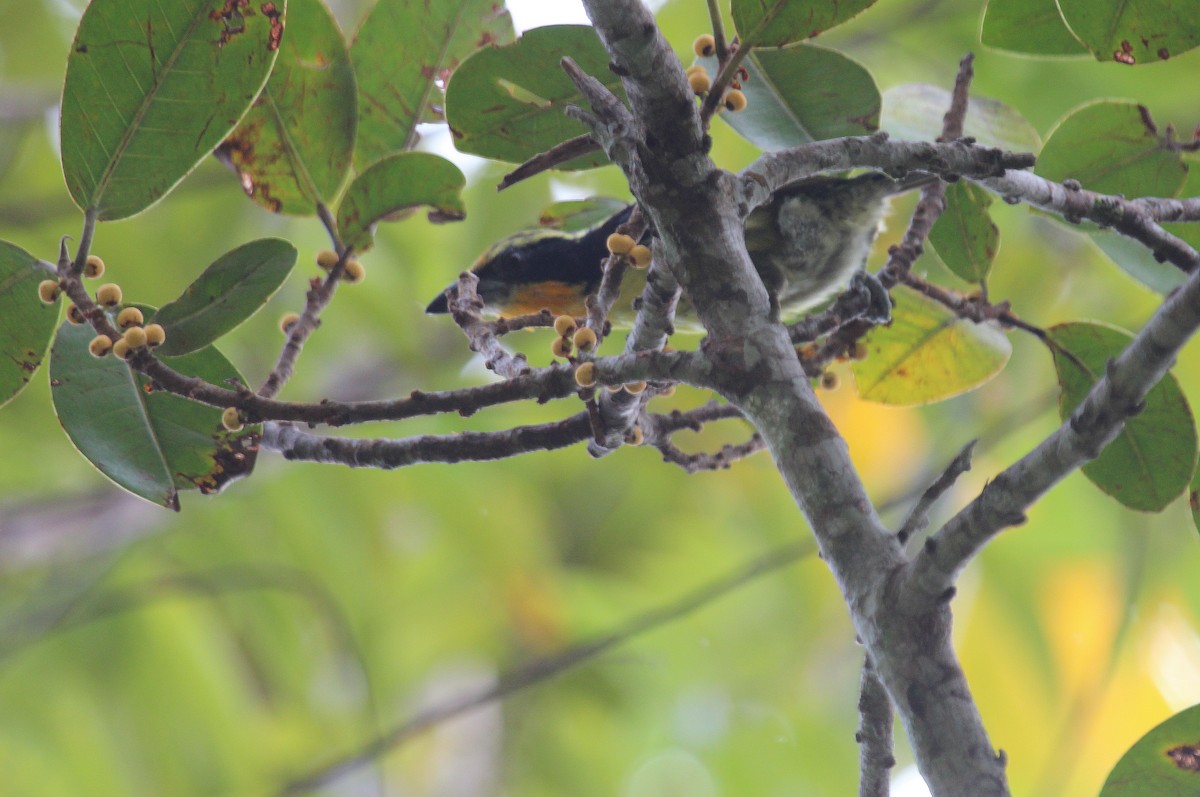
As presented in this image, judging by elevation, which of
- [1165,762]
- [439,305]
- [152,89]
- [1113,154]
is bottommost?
[1165,762]

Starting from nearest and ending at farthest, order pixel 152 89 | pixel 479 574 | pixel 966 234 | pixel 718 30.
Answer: pixel 718 30 < pixel 152 89 < pixel 966 234 < pixel 479 574

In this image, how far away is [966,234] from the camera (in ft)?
5.18

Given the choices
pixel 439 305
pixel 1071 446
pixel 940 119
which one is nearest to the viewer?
pixel 1071 446

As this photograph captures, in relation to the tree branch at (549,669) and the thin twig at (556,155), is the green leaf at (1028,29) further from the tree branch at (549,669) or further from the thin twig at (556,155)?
the tree branch at (549,669)

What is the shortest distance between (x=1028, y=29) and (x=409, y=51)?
837 millimetres

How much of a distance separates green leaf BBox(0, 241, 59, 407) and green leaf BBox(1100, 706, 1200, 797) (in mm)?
1309

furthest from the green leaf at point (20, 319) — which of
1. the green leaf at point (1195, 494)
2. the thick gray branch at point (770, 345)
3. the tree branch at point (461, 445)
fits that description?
the green leaf at point (1195, 494)

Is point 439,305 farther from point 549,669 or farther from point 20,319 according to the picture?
point 549,669

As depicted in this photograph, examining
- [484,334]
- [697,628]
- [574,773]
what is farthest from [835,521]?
[574,773]

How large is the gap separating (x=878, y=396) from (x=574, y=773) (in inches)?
131

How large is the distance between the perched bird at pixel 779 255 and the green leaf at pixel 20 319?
38.8 inches

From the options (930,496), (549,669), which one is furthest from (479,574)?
(930,496)

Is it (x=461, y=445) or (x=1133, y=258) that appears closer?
(x=461, y=445)

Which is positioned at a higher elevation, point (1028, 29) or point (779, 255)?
point (779, 255)
